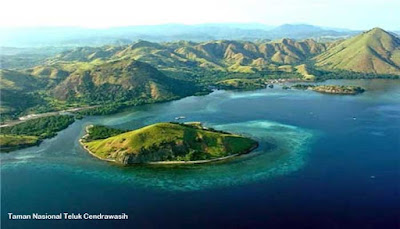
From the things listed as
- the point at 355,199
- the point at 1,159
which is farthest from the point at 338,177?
the point at 1,159

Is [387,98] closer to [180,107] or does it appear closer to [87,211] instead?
[180,107]

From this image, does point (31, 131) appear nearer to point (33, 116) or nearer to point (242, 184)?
point (33, 116)

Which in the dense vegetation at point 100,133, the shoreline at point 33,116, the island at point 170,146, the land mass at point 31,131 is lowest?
the shoreline at point 33,116

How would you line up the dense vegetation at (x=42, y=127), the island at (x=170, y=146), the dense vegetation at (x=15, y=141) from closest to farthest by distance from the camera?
1. the island at (x=170, y=146)
2. the dense vegetation at (x=15, y=141)
3. the dense vegetation at (x=42, y=127)

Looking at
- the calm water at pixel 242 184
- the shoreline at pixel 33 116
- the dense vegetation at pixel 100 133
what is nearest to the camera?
the calm water at pixel 242 184

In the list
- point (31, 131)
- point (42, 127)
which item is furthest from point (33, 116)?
point (31, 131)

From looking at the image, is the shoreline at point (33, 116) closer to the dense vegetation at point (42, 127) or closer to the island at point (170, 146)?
the dense vegetation at point (42, 127)

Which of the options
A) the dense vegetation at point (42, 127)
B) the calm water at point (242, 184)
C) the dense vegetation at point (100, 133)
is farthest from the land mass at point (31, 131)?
the dense vegetation at point (100, 133)

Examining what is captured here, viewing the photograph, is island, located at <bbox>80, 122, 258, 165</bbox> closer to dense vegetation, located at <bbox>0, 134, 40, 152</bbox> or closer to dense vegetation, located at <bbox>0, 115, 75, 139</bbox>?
dense vegetation, located at <bbox>0, 134, 40, 152</bbox>
